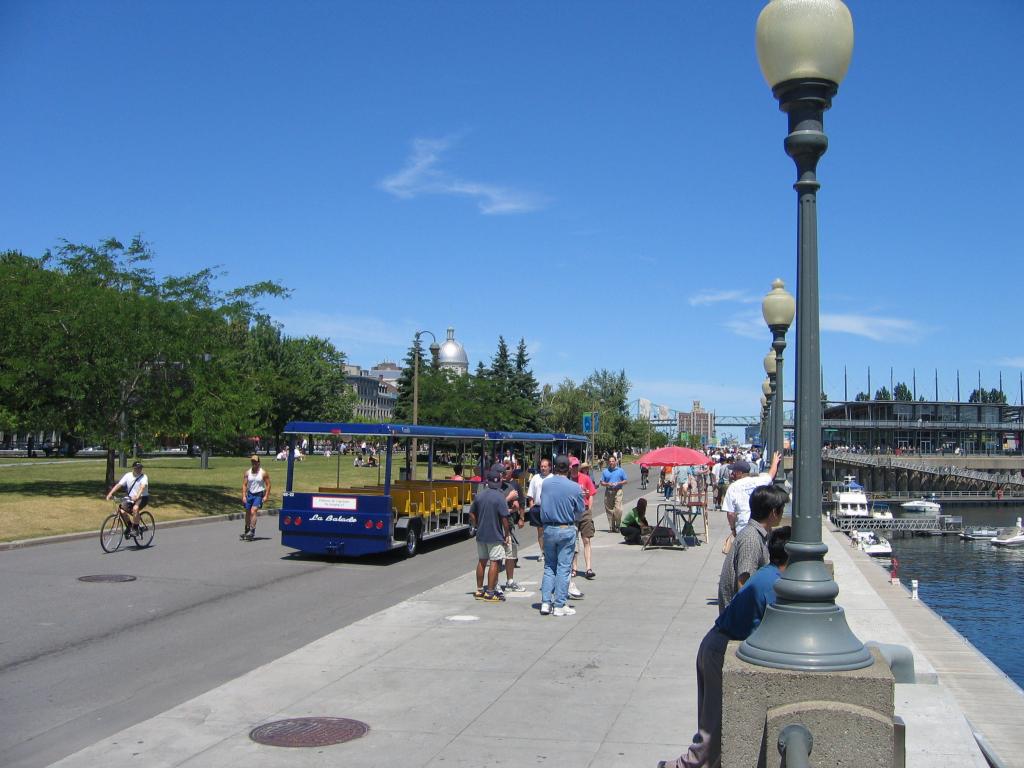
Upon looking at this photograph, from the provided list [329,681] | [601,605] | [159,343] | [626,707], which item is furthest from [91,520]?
A: [626,707]

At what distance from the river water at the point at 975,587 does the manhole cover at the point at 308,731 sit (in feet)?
69.0

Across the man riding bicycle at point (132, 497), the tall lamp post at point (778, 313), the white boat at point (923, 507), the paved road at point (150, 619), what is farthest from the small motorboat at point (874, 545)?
the man riding bicycle at point (132, 497)

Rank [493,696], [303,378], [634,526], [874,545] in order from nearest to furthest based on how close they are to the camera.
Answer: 1. [493,696]
2. [634,526]
3. [874,545]
4. [303,378]

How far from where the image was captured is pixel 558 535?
1102cm

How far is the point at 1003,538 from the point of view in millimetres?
64625

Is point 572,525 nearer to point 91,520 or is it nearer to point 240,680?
point 240,680

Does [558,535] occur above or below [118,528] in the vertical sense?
above

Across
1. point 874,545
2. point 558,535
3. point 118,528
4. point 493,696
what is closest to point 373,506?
point 118,528

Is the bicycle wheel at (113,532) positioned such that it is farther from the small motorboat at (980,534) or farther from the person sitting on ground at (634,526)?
the small motorboat at (980,534)

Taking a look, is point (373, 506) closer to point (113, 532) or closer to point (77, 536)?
point (113, 532)

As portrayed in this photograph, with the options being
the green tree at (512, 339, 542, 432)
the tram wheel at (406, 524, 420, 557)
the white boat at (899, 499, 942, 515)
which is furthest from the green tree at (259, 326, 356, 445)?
the tram wheel at (406, 524, 420, 557)

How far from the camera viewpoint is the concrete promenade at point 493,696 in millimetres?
5969

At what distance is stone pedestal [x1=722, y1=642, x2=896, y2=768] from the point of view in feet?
13.0

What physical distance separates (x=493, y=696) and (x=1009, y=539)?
217 ft
